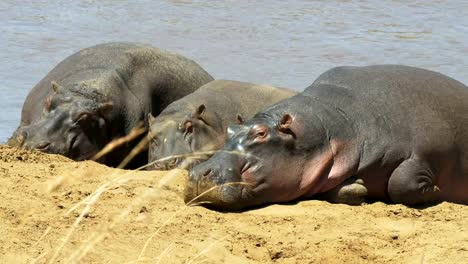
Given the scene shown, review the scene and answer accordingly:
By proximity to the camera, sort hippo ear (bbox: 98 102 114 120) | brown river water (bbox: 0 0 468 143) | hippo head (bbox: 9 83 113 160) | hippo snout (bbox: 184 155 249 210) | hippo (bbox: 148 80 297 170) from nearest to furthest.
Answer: hippo snout (bbox: 184 155 249 210) < hippo (bbox: 148 80 297 170) < hippo head (bbox: 9 83 113 160) < hippo ear (bbox: 98 102 114 120) < brown river water (bbox: 0 0 468 143)

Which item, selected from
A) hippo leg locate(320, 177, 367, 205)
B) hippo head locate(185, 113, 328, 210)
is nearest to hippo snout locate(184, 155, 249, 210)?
hippo head locate(185, 113, 328, 210)

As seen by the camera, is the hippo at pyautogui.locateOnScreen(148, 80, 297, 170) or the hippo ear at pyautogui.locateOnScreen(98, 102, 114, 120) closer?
the hippo at pyautogui.locateOnScreen(148, 80, 297, 170)

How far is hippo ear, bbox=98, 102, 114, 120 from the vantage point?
992 cm

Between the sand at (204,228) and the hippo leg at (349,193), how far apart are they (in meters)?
0.08

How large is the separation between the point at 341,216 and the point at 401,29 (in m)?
10.1

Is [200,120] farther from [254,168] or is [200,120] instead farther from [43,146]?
[254,168]

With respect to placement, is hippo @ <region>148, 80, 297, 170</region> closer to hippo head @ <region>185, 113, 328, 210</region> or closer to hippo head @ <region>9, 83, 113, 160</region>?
hippo head @ <region>9, 83, 113, 160</region>

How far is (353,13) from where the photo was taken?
19.1 meters

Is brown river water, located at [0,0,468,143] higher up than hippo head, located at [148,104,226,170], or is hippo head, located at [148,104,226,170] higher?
hippo head, located at [148,104,226,170]

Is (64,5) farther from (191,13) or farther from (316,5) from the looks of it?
(316,5)

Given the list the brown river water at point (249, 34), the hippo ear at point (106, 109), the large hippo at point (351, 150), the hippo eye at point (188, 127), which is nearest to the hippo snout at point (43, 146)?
the hippo ear at point (106, 109)

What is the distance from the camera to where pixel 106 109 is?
9.95 metres

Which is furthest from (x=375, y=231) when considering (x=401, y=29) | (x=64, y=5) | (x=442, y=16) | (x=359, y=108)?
(x=64, y=5)

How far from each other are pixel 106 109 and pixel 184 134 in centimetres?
76
